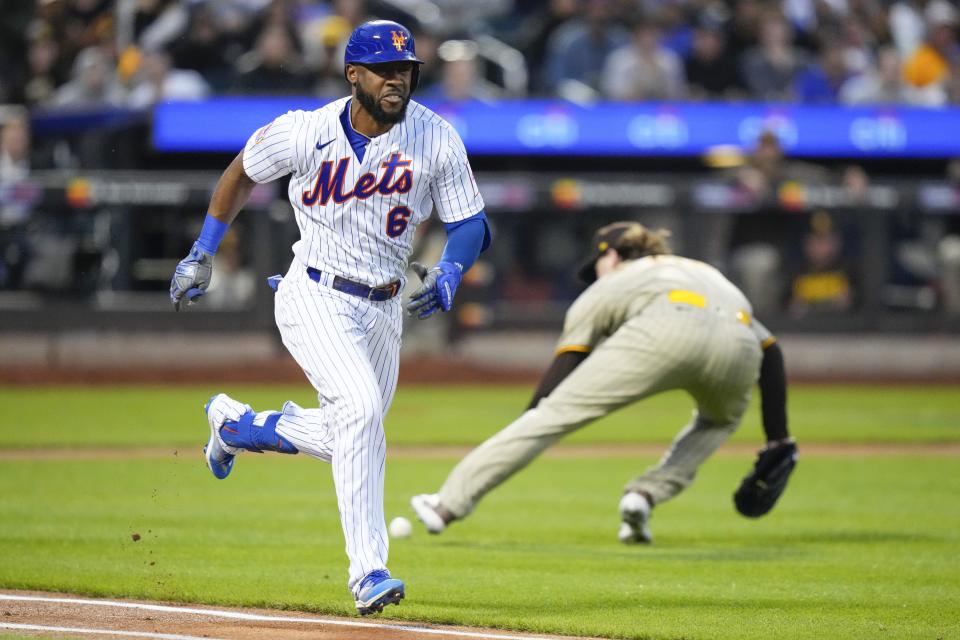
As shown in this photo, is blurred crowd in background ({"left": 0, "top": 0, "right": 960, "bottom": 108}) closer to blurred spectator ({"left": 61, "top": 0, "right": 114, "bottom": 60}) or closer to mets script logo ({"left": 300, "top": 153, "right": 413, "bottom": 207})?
blurred spectator ({"left": 61, "top": 0, "right": 114, "bottom": 60})

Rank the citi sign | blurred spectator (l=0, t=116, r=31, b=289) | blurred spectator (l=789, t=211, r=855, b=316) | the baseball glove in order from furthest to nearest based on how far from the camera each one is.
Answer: the citi sign
blurred spectator (l=789, t=211, r=855, b=316)
blurred spectator (l=0, t=116, r=31, b=289)
the baseball glove

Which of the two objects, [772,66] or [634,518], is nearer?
[634,518]

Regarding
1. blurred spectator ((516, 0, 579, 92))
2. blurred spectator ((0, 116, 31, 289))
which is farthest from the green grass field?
blurred spectator ((516, 0, 579, 92))

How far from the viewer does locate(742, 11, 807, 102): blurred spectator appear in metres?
16.5

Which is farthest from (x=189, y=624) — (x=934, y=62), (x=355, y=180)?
(x=934, y=62)

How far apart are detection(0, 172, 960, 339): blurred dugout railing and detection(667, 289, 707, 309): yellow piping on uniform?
825cm

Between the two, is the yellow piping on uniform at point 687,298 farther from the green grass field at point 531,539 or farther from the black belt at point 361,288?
the black belt at point 361,288

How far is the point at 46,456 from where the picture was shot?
34.4 ft

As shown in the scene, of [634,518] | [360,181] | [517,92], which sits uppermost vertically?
[517,92]

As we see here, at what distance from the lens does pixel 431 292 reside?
5.04 meters

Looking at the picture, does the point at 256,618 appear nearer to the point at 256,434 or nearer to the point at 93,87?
the point at 256,434


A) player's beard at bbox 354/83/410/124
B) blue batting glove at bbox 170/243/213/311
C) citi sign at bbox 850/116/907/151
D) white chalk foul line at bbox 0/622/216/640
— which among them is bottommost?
white chalk foul line at bbox 0/622/216/640

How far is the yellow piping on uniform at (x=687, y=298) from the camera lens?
22.8ft

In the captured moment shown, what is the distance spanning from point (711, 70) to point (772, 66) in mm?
664
